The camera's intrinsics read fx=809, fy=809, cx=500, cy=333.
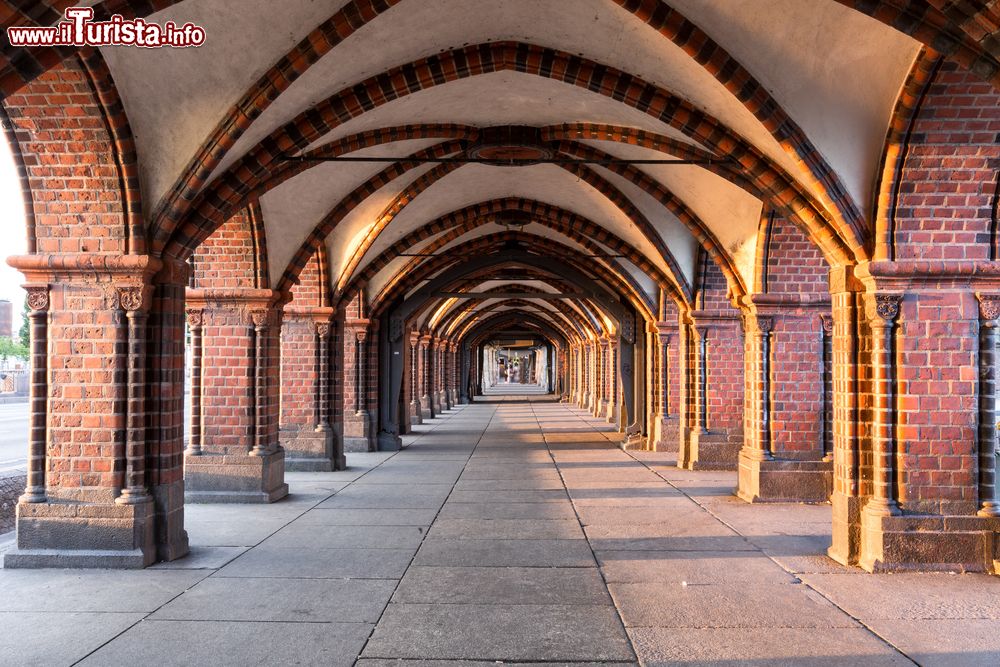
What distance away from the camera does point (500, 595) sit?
5.79 metres

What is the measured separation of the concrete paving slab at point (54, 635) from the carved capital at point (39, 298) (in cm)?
258

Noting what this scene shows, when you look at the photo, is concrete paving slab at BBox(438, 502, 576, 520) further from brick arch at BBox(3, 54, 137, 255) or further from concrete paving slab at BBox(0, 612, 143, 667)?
brick arch at BBox(3, 54, 137, 255)

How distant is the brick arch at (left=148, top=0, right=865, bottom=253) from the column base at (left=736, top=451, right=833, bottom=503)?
3864 millimetres

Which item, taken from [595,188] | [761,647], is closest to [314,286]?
[595,188]

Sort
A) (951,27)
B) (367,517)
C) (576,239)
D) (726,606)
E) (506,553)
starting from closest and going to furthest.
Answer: (951,27) < (726,606) < (506,553) < (367,517) < (576,239)

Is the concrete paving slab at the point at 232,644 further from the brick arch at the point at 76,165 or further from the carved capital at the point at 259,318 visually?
the carved capital at the point at 259,318

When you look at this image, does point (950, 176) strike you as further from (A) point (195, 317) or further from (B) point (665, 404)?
(B) point (665, 404)

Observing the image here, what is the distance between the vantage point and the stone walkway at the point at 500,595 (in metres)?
4.66

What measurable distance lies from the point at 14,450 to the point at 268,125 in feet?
34.5

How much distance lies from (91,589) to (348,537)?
7.93 feet

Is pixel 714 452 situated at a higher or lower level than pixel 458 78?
lower

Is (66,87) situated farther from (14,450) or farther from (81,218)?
(14,450)

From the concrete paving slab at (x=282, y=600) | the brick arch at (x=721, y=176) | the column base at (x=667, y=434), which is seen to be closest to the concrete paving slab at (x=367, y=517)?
the concrete paving slab at (x=282, y=600)

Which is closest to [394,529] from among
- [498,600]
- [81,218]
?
[498,600]
